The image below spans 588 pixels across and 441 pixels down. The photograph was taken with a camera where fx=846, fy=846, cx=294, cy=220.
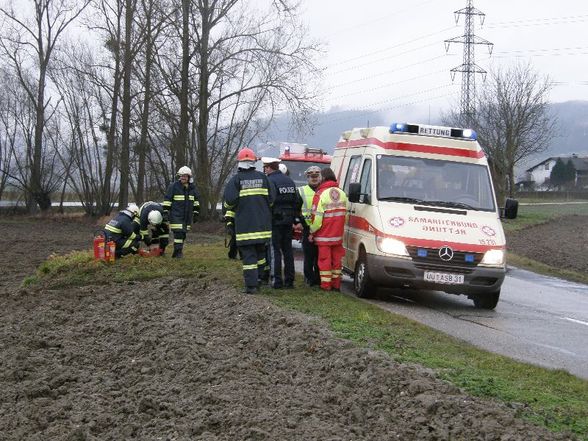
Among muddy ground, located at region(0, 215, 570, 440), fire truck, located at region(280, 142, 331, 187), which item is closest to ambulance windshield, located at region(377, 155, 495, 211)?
muddy ground, located at region(0, 215, 570, 440)

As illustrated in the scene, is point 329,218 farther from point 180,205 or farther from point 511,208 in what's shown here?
point 180,205

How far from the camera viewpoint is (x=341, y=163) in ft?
49.8

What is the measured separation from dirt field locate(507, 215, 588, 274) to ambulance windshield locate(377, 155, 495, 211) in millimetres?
10178

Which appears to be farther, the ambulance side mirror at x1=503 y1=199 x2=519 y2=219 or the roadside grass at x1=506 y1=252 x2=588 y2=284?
the roadside grass at x1=506 y1=252 x2=588 y2=284

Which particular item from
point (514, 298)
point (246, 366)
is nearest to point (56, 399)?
point (246, 366)

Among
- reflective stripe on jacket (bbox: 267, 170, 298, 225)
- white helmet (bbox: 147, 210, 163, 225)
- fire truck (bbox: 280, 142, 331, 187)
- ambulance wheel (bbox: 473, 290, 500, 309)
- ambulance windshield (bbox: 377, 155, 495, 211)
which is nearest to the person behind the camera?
reflective stripe on jacket (bbox: 267, 170, 298, 225)

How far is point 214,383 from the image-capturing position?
7.40 metres

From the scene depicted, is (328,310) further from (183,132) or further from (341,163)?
(183,132)

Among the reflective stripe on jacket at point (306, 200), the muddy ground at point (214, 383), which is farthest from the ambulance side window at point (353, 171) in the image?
the muddy ground at point (214, 383)

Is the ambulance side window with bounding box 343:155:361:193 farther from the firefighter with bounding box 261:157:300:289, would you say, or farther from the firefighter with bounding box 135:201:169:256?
the firefighter with bounding box 135:201:169:256

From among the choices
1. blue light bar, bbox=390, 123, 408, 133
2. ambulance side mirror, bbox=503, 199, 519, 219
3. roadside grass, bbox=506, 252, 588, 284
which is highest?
blue light bar, bbox=390, 123, 408, 133

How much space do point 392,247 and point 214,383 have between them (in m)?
4.96

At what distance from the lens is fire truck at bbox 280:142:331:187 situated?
22.4 meters

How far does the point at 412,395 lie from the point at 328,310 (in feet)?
13.3
